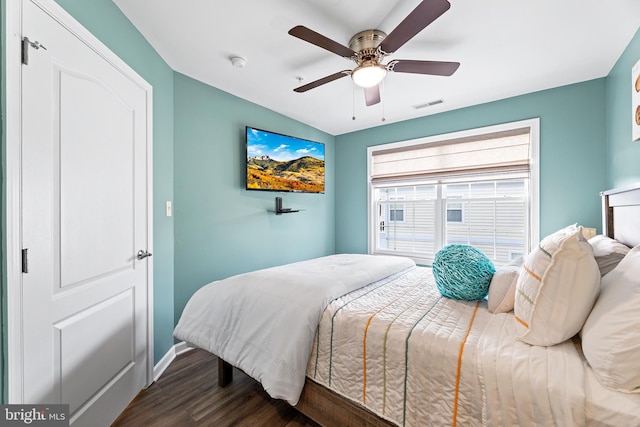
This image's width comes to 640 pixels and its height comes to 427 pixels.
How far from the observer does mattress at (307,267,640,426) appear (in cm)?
83

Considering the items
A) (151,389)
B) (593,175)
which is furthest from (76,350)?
(593,175)

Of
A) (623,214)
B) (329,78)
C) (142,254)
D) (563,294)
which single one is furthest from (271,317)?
(623,214)

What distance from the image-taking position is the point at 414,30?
4.94 ft

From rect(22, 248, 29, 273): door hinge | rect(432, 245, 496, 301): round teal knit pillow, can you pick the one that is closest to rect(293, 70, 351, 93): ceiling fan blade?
rect(432, 245, 496, 301): round teal knit pillow

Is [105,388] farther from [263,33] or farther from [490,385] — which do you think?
[263,33]

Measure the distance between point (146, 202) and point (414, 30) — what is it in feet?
6.84

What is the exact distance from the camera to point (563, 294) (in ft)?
3.19

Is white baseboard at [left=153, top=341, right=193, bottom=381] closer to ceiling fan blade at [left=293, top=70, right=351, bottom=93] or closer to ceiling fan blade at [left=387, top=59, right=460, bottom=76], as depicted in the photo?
ceiling fan blade at [left=293, top=70, right=351, bottom=93]

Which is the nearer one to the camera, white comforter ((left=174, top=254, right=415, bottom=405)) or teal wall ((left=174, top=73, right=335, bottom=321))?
white comforter ((left=174, top=254, right=415, bottom=405))

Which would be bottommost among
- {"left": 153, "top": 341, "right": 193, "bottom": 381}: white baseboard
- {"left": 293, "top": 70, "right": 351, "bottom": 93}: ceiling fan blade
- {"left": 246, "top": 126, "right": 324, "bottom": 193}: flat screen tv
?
{"left": 153, "top": 341, "right": 193, "bottom": 381}: white baseboard

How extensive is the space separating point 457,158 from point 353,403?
9.81 feet

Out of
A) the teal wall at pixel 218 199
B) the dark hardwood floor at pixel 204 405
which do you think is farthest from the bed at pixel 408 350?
the teal wall at pixel 218 199

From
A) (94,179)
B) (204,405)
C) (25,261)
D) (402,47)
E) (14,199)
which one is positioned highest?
(402,47)

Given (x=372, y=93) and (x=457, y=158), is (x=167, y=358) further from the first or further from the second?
(x=457, y=158)
